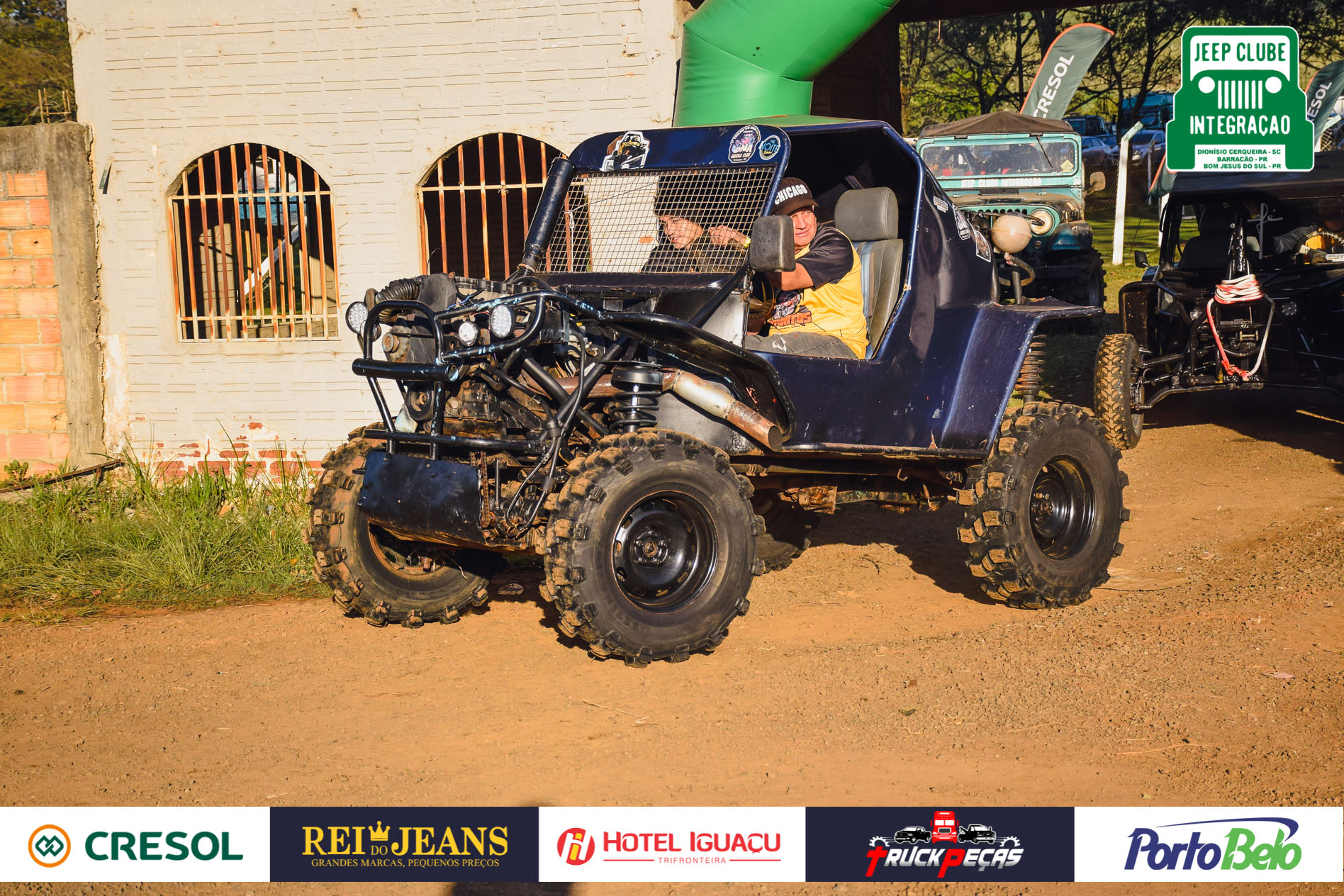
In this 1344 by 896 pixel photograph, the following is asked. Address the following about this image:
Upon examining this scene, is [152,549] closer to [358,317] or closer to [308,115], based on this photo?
[358,317]

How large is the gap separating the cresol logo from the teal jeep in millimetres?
11790

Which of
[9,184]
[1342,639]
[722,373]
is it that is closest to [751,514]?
[722,373]

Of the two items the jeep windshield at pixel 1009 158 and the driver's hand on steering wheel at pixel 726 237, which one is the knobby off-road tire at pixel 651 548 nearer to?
the driver's hand on steering wheel at pixel 726 237

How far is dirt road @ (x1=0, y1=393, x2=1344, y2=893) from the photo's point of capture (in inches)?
157

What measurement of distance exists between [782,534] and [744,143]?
2379 millimetres

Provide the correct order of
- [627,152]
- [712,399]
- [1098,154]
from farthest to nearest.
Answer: [1098,154], [627,152], [712,399]

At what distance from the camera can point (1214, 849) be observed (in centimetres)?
346

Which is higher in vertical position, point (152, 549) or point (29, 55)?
point (29, 55)

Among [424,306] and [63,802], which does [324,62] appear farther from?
Answer: [63,802]

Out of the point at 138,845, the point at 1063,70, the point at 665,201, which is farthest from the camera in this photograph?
the point at 1063,70

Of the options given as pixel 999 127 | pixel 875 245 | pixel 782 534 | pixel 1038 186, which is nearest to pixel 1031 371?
pixel 875 245

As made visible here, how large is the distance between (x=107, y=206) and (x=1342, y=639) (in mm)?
8481

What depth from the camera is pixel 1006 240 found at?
6.09m

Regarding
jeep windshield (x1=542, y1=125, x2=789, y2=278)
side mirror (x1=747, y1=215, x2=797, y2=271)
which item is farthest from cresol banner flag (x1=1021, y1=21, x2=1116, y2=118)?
side mirror (x1=747, y1=215, x2=797, y2=271)
